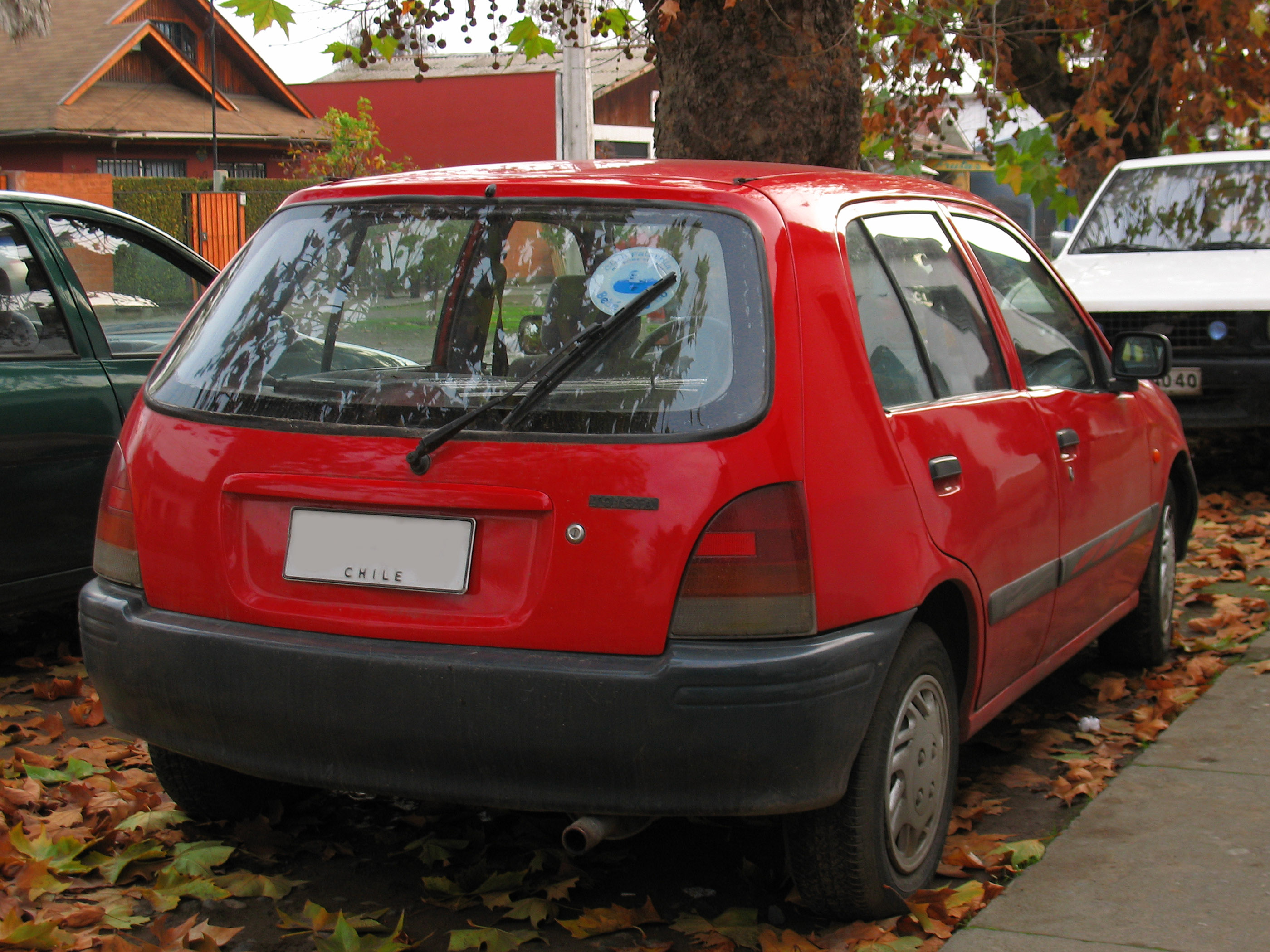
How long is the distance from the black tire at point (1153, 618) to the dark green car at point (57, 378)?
3.59 m

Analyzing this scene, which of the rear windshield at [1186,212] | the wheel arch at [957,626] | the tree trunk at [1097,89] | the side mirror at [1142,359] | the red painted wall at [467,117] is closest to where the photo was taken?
the wheel arch at [957,626]

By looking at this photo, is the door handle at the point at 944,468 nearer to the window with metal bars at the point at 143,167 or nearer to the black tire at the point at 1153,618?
the black tire at the point at 1153,618

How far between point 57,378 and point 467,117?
46586mm

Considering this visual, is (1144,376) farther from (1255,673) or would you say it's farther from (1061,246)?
(1061,246)

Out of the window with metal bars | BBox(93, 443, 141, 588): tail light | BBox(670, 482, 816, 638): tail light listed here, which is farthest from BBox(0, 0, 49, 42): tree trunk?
BBox(670, 482, 816, 638): tail light

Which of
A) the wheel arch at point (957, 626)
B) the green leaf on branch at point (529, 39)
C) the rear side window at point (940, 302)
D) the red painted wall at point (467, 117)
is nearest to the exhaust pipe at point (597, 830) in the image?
the wheel arch at point (957, 626)

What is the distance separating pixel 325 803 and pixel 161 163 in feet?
127

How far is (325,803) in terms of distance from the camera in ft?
13.0

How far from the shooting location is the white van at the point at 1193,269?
8555 millimetres

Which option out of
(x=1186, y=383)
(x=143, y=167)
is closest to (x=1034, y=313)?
(x=1186, y=383)

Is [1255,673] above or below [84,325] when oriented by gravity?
below

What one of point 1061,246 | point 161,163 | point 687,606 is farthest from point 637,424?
point 161,163

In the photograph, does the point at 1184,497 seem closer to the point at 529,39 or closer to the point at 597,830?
the point at 597,830

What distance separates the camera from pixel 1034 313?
14.6 feet
